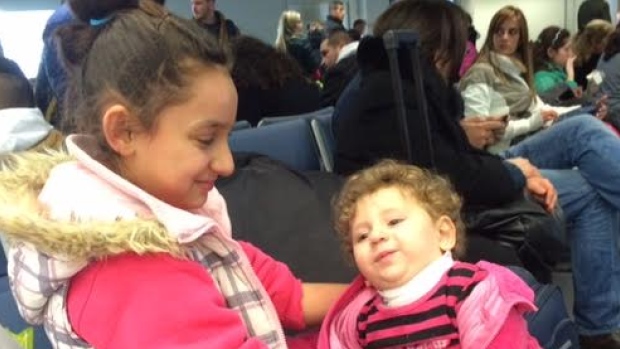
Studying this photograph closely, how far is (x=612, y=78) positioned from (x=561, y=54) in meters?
2.21

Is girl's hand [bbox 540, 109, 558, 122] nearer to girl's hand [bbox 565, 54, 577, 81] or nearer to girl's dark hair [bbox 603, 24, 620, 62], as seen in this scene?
girl's dark hair [bbox 603, 24, 620, 62]

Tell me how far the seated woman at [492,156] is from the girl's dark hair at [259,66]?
1.05m

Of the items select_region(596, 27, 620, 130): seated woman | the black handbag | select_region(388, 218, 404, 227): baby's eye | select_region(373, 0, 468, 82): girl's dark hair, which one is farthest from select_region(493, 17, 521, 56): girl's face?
select_region(388, 218, 404, 227): baby's eye

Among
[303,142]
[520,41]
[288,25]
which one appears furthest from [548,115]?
[288,25]

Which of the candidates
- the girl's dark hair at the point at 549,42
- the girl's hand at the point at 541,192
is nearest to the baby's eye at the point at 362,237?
the girl's hand at the point at 541,192

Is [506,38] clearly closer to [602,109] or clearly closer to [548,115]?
[548,115]

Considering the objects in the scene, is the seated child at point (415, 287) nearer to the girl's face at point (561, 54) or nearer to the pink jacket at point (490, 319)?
the pink jacket at point (490, 319)

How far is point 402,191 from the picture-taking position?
3.78ft

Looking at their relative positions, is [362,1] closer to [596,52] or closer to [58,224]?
[596,52]

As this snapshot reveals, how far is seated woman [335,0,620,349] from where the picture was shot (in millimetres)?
1757

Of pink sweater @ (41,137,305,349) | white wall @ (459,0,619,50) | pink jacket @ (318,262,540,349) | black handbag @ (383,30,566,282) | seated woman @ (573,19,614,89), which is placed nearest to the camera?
pink sweater @ (41,137,305,349)

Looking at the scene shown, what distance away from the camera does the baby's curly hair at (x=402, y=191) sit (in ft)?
3.80

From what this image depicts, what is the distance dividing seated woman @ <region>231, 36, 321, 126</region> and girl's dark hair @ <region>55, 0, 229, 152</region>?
2.15 metres

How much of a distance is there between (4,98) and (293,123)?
0.94m
